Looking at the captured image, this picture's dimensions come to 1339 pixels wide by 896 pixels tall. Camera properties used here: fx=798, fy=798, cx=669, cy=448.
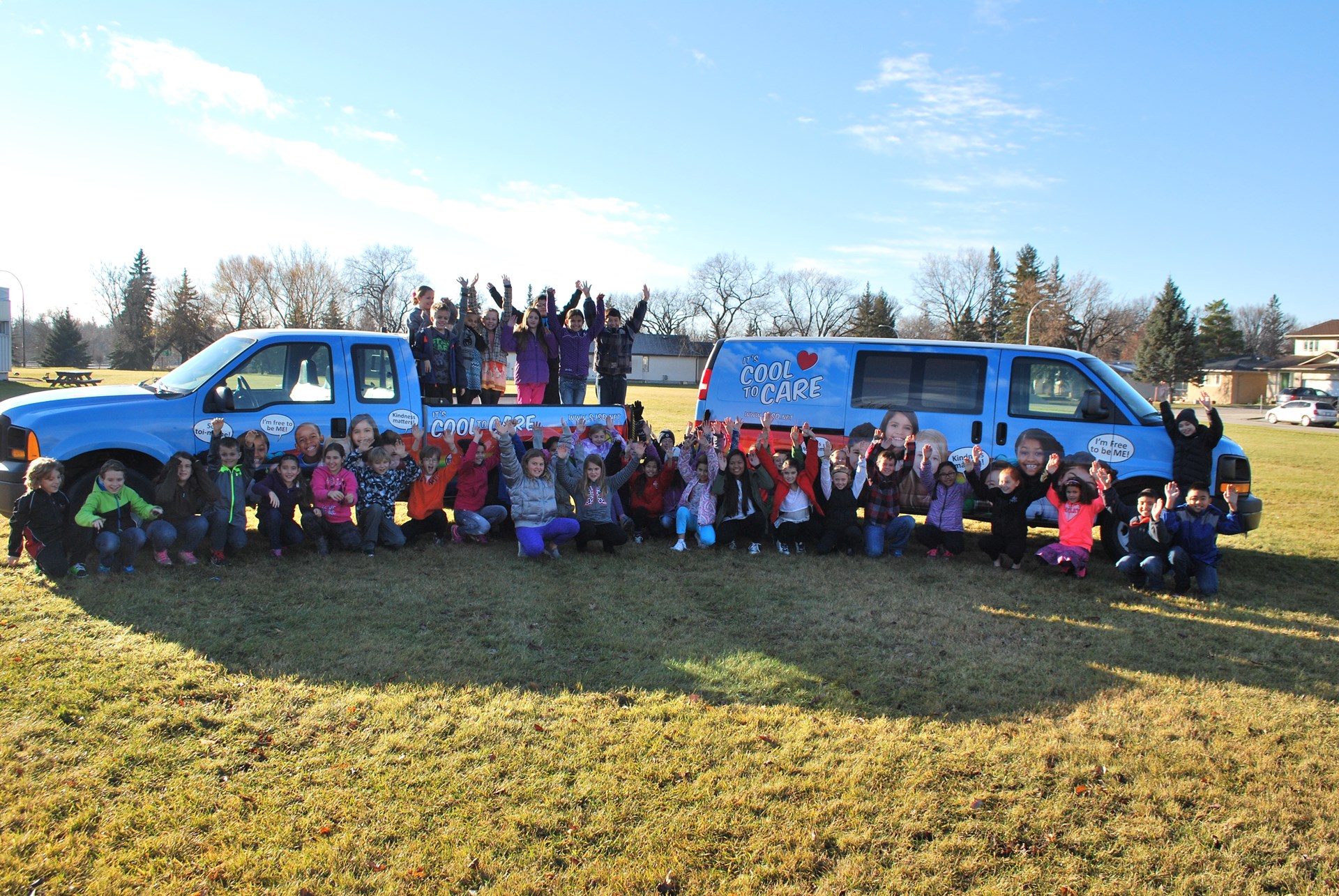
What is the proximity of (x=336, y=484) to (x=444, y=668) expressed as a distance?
3146 millimetres

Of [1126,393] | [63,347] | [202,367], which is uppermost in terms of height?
[63,347]

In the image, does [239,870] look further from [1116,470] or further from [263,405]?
[1116,470]

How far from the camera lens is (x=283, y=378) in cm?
750

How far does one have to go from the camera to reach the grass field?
300cm

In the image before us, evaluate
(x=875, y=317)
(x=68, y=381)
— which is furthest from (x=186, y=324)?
(x=875, y=317)

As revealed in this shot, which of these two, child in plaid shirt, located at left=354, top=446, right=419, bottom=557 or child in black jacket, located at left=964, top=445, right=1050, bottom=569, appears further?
child in black jacket, located at left=964, top=445, right=1050, bottom=569

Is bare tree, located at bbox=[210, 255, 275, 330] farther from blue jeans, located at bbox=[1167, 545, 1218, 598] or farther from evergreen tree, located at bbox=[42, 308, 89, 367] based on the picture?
blue jeans, located at bbox=[1167, 545, 1218, 598]

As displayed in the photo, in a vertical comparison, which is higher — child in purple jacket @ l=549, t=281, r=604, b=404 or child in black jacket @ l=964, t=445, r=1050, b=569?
child in purple jacket @ l=549, t=281, r=604, b=404

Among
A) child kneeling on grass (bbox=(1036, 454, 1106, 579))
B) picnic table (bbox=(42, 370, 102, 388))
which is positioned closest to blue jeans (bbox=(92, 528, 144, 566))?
child kneeling on grass (bbox=(1036, 454, 1106, 579))

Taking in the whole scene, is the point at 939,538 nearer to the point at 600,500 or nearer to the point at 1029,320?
the point at 600,500

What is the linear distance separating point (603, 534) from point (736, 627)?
2176 mm

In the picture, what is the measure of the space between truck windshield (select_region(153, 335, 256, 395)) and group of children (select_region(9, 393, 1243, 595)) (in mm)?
523

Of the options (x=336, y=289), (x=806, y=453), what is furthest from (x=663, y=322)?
(x=806, y=453)

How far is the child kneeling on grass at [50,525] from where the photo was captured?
5957 mm
